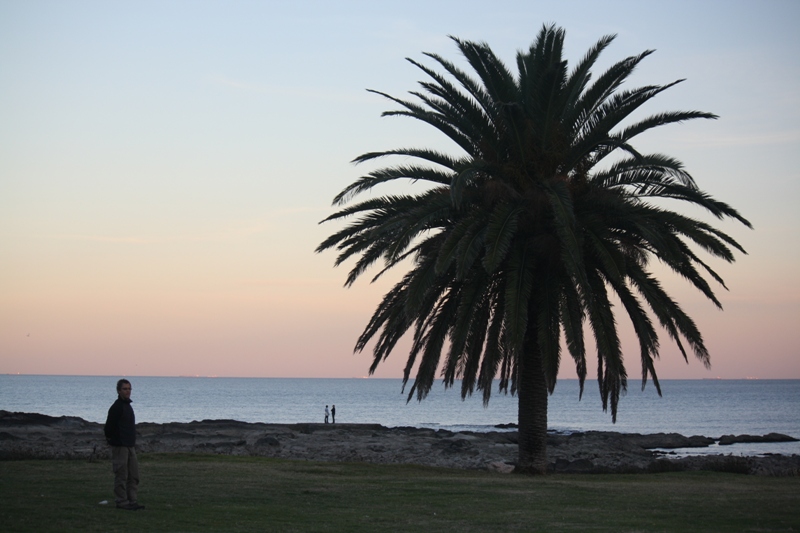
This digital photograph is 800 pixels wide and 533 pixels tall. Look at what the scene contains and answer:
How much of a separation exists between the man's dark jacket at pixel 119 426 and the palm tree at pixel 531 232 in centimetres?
739

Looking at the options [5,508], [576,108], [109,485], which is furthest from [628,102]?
[5,508]

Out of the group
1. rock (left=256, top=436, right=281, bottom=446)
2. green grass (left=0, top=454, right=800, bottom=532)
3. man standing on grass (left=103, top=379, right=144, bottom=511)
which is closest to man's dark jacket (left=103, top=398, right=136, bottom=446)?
man standing on grass (left=103, top=379, right=144, bottom=511)

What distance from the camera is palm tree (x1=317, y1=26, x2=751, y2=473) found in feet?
61.1

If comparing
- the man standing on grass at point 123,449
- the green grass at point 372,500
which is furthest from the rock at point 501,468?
the man standing on grass at point 123,449

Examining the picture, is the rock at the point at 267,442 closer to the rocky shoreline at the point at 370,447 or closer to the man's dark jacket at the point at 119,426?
the rocky shoreline at the point at 370,447

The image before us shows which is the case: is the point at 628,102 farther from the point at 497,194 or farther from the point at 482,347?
the point at 482,347

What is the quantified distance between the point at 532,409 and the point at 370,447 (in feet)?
62.1

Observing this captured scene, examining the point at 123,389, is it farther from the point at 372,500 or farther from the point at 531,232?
the point at 531,232

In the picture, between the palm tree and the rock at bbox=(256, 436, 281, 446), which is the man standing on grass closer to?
the palm tree

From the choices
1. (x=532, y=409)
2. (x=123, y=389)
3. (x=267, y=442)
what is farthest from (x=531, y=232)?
(x=267, y=442)

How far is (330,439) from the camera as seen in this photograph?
42.4 m

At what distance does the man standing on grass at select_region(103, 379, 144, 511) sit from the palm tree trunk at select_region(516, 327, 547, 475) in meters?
10.5

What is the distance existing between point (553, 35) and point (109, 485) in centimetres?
1502

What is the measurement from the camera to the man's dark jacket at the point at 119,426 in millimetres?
12680
